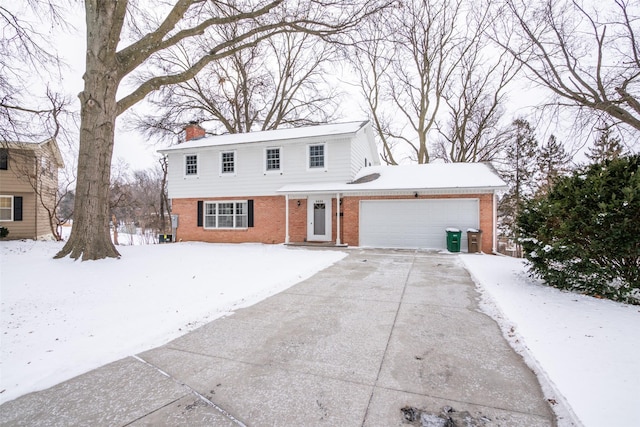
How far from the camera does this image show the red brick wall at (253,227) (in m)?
14.8

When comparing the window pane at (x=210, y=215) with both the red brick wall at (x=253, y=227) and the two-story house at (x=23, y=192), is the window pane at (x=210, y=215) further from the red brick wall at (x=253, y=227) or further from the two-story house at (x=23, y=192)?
the two-story house at (x=23, y=192)

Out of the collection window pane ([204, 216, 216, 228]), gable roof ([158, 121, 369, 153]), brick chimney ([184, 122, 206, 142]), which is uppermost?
brick chimney ([184, 122, 206, 142])

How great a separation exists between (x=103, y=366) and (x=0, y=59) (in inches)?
456

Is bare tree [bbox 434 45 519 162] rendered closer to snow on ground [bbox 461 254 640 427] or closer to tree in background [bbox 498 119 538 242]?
tree in background [bbox 498 119 538 242]

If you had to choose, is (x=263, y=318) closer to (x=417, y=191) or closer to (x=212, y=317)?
(x=212, y=317)

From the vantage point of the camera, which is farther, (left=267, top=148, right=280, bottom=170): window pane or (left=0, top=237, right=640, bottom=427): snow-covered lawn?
(left=267, top=148, right=280, bottom=170): window pane

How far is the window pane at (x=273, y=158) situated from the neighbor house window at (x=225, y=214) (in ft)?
7.32

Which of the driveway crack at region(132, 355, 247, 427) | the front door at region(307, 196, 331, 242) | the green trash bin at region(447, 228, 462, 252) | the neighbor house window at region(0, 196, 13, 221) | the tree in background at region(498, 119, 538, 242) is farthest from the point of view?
the tree in background at region(498, 119, 538, 242)

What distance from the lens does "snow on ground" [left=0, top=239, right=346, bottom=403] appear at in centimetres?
304

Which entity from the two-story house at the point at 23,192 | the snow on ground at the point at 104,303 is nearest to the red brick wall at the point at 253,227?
the snow on ground at the point at 104,303

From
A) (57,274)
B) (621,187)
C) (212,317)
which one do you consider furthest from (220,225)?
(621,187)

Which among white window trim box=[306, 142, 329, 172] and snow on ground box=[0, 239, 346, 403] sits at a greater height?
white window trim box=[306, 142, 329, 172]

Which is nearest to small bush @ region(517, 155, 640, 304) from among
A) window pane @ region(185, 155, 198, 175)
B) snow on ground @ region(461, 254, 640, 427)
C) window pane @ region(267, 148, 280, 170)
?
snow on ground @ region(461, 254, 640, 427)

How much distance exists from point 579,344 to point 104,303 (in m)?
6.31
